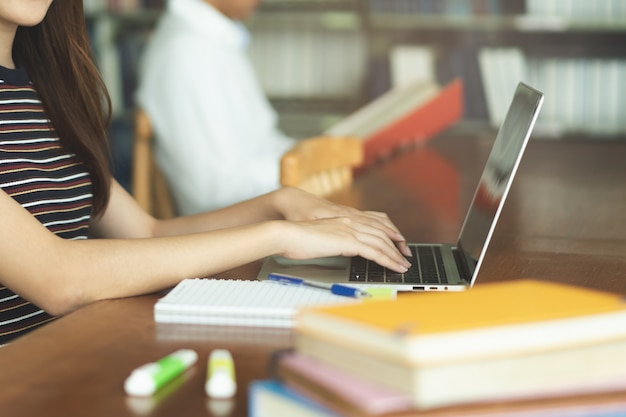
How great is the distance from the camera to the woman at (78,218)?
1122 mm

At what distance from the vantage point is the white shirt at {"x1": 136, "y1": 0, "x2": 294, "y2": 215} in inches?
103

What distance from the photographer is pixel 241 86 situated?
2.93 meters

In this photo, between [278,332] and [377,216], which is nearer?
[278,332]

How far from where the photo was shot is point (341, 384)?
595 mm

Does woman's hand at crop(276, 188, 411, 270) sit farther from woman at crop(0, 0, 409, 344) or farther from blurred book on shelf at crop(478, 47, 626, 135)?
blurred book on shelf at crop(478, 47, 626, 135)

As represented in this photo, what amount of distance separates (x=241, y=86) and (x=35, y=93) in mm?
1423

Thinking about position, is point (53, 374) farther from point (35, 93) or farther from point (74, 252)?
point (35, 93)

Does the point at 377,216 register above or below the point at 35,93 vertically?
below

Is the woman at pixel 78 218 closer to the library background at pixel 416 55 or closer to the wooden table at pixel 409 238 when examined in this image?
the wooden table at pixel 409 238

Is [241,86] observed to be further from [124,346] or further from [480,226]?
[124,346]

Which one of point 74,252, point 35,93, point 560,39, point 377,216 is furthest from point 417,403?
point 560,39

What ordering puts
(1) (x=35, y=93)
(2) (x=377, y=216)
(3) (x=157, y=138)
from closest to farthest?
1. (2) (x=377, y=216)
2. (1) (x=35, y=93)
3. (3) (x=157, y=138)

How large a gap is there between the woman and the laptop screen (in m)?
0.10

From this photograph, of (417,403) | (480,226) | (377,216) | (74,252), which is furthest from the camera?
(377,216)
